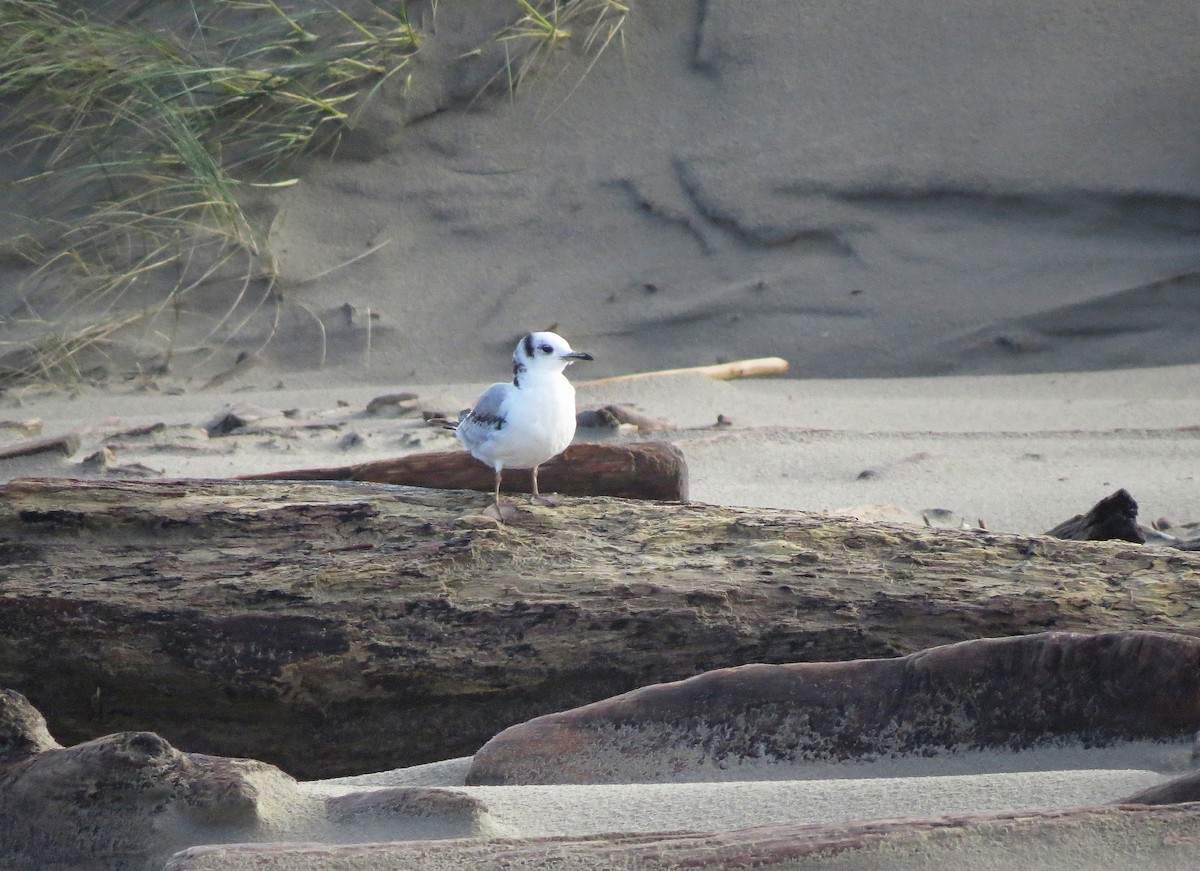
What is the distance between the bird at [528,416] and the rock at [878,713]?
2.74 ft

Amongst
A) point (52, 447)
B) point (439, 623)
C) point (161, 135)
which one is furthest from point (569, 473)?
point (161, 135)

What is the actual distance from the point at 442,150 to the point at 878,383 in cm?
314

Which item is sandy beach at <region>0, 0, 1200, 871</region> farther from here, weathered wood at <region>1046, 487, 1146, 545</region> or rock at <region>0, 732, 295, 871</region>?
rock at <region>0, 732, 295, 871</region>

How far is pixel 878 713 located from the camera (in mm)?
2256

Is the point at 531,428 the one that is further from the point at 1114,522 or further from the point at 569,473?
the point at 1114,522

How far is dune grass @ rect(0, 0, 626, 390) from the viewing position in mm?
7266

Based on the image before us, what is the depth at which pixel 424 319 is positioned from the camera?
24.3 ft

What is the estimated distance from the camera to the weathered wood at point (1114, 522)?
3.36 m

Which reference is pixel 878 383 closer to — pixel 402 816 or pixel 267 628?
pixel 267 628

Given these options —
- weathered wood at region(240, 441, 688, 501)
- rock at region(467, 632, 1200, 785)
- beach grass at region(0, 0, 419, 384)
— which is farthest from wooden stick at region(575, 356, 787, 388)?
rock at region(467, 632, 1200, 785)

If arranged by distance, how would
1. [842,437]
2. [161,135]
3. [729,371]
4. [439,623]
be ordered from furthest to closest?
[161,135] < [729,371] < [842,437] < [439,623]

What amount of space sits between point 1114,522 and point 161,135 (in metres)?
5.89

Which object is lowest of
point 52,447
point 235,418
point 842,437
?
point 52,447

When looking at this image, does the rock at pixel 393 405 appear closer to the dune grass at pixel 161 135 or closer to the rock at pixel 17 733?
the dune grass at pixel 161 135
